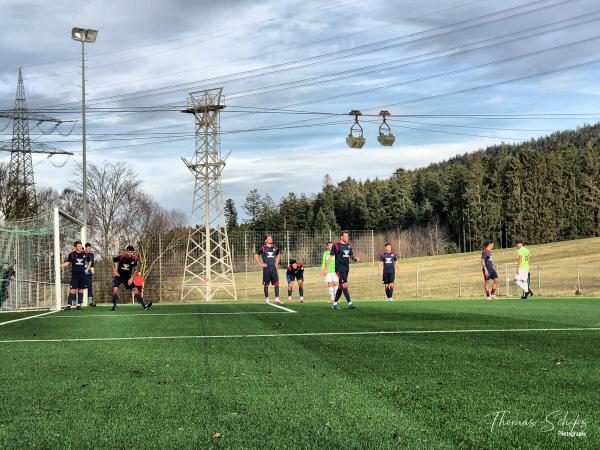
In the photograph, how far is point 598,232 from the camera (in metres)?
94.7

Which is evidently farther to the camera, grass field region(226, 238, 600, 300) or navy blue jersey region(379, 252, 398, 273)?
grass field region(226, 238, 600, 300)

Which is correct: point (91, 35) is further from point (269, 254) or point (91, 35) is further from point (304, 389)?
point (304, 389)

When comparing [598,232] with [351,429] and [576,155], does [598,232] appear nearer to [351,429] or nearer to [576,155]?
[576,155]

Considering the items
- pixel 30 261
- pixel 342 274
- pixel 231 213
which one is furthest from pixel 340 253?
pixel 231 213

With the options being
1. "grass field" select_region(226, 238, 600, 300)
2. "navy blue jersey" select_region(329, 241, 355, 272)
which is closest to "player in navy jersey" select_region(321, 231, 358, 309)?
"navy blue jersey" select_region(329, 241, 355, 272)

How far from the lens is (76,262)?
65.6 feet

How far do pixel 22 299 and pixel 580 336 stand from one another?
2021 centimetres

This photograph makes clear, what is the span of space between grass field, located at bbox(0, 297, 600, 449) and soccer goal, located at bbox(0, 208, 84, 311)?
495 inches

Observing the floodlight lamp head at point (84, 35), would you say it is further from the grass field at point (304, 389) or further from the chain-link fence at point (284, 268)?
the grass field at point (304, 389)

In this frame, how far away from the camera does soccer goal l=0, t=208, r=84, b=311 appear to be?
22.4 metres

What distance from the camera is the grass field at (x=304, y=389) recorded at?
4.38 metres

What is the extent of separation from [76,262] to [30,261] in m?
5.93

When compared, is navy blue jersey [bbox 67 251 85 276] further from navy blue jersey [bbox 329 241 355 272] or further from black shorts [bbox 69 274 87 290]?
navy blue jersey [bbox 329 241 355 272]

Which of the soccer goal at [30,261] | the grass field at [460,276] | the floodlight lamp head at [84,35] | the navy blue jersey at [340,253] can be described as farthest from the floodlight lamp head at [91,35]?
the navy blue jersey at [340,253]
